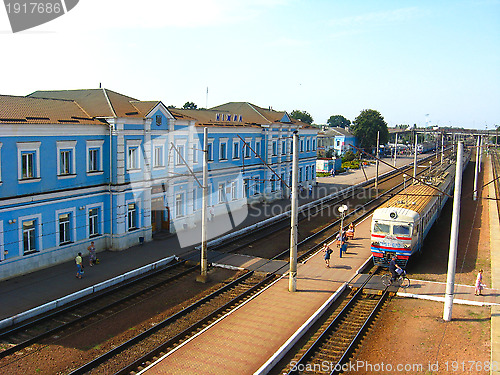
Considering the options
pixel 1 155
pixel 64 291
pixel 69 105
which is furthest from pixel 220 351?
pixel 69 105

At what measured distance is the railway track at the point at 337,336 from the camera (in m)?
14.1

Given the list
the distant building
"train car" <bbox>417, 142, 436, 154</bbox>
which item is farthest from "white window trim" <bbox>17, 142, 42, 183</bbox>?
"train car" <bbox>417, 142, 436, 154</bbox>

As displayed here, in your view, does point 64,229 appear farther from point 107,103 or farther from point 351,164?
point 351,164

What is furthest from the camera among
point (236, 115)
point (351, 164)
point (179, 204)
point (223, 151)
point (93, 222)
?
point (351, 164)

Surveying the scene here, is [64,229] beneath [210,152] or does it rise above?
beneath

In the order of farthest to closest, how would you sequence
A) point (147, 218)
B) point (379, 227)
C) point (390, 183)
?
point (390, 183), point (147, 218), point (379, 227)

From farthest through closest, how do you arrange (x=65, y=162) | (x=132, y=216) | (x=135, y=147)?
1. (x=132, y=216)
2. (x=135, y=147)
3. (x=65, y=162)

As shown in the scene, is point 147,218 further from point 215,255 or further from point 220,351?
point 220,351

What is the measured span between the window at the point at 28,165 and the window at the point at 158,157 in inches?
322

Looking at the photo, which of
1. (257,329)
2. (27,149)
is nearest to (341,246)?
(257,329)

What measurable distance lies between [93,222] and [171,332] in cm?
1188

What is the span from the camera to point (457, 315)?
1819cm

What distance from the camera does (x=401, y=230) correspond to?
76.7ft

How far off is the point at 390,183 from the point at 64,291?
5196 centimetres
